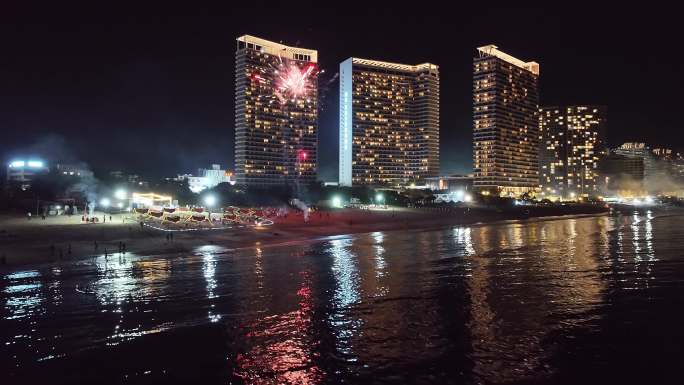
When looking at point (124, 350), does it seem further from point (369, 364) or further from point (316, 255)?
point (316, 255)

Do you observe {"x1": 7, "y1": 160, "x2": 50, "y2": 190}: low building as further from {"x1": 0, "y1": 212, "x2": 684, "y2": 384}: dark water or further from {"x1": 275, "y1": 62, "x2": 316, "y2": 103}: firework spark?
{"x1": 0, "y1": 212, "x2": 684, "y2": 384}: dark water

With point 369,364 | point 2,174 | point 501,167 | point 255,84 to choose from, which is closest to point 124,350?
point 369,364

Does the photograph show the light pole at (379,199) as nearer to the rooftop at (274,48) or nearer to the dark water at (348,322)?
the rooftop at (274,48)

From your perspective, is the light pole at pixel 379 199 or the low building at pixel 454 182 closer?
the light pole at pixel 379 199

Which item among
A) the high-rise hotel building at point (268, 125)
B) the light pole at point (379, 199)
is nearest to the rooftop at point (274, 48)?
the high-rise hotel building at point (268, 125)

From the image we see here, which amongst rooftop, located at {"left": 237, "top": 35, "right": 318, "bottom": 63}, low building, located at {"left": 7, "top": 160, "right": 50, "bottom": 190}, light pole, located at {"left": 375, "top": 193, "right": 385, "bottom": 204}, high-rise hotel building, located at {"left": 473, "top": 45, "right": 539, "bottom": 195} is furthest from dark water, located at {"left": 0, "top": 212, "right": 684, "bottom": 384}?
high-rise hotel building, located at {"left": 473, "top": 45, "right": 539, "bottom": 195}

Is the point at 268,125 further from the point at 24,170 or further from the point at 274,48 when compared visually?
the point at 24,170

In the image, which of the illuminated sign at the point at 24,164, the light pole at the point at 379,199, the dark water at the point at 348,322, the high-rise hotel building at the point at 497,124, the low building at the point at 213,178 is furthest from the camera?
the high-rise hotel building at the point at 497,124
